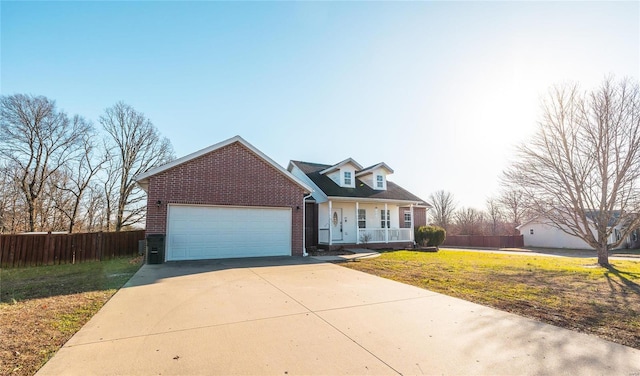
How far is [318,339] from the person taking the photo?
149 inches

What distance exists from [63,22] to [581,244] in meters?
39.1

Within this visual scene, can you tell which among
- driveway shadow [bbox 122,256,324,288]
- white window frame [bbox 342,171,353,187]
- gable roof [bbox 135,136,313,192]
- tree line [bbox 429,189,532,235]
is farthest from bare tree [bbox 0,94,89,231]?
tree line [bbox 429,189,532,235]

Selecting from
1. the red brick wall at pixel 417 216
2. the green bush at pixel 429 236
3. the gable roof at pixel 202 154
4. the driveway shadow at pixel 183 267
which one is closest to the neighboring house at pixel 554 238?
the red brick wall at pixel 417 216

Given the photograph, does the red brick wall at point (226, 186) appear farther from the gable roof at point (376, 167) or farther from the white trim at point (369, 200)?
the gable roof at point (376, 167)

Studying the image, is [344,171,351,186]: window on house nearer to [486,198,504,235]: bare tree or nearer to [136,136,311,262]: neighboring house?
[136,136,311,262]: neighboring house

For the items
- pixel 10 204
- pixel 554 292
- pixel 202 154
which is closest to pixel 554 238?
pixel 554 292

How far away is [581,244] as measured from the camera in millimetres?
28047

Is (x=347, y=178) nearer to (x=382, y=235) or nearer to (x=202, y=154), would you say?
(x=382, y=235)

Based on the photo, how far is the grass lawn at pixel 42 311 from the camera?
333 cm

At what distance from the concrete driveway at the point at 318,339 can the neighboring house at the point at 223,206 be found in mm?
5088

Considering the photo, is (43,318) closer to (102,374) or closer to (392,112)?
(102,374)

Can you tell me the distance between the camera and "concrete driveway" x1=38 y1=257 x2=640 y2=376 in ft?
10.0

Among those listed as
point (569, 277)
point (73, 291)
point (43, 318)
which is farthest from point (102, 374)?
point (569, 277)

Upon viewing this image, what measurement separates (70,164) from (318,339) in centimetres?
2749
